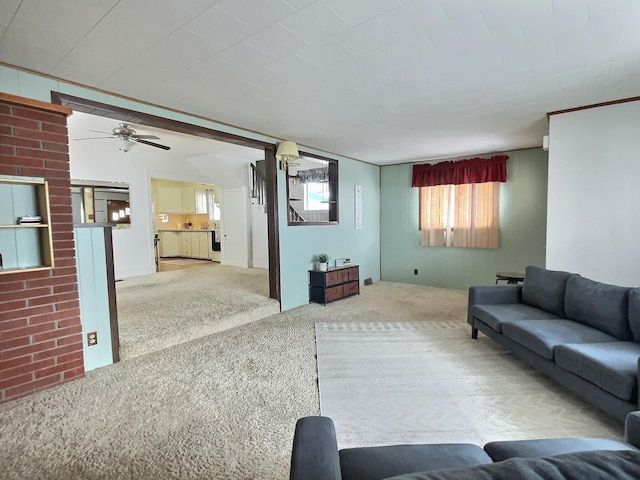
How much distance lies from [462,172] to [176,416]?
5557mm

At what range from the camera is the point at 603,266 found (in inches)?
124

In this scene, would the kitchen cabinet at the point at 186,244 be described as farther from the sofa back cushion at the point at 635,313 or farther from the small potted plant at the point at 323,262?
the sofa back cushion at the point at 635,313

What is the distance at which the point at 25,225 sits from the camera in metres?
2.26

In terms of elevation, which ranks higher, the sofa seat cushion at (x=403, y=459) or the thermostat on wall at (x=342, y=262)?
the thermostat on wall at (x=342, y=262)

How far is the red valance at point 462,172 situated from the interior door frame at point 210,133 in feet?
10.2

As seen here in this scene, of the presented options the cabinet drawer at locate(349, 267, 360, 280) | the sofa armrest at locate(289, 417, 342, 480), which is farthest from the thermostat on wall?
the sofa armrest at locate(289, 417, 342, 480)

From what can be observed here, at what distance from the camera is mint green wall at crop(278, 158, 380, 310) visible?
15.1 feet

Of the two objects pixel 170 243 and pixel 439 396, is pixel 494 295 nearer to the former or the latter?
pixel 439 396

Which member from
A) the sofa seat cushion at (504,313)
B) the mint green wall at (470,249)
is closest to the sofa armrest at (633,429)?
the sofa seat cushion at (504,313)

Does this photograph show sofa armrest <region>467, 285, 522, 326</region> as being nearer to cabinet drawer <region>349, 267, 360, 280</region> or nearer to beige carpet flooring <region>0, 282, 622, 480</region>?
beige carpet flooring <region>0, 282, 622, 480</region>

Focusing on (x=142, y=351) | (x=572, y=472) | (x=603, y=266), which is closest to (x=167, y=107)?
(x=142, y=351)

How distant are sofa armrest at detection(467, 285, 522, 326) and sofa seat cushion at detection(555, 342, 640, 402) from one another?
1.17 meters

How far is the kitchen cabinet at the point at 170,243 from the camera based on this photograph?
10070 millimetres

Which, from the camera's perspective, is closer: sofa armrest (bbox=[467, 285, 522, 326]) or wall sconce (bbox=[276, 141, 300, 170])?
sofa armrest (bbox=[467, 285, 522, 326])
